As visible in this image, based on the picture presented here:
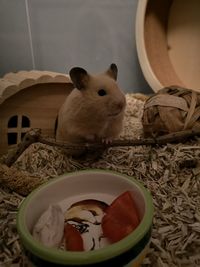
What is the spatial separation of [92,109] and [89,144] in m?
0.16

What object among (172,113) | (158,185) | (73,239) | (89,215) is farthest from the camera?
(172,113)

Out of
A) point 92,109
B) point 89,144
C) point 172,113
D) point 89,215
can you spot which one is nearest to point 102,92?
point 92,109

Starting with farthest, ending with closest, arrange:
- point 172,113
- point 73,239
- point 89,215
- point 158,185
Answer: point 172,113
point 158,185
point 89,215
point 73,239

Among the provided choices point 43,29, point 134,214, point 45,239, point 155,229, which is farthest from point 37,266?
point 43,29

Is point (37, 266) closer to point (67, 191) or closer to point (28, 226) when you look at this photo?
point (28, 226)

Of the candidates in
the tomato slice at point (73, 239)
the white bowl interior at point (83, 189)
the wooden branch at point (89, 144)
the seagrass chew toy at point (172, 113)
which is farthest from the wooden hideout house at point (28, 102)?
the tomato slice at point (73, 239)

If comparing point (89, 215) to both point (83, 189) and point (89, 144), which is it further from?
point (89, 144)

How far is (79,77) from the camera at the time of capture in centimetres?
121

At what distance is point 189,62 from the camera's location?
2.02 meters

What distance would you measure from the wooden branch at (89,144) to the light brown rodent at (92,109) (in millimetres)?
45

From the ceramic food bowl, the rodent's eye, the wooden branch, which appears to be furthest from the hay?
the rodent's eye

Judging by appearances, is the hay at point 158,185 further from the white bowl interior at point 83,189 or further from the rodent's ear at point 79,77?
the rodent's ear at point 79,77

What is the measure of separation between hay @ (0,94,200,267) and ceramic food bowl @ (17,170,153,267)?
0.14m

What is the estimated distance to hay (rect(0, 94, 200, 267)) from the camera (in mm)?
903
